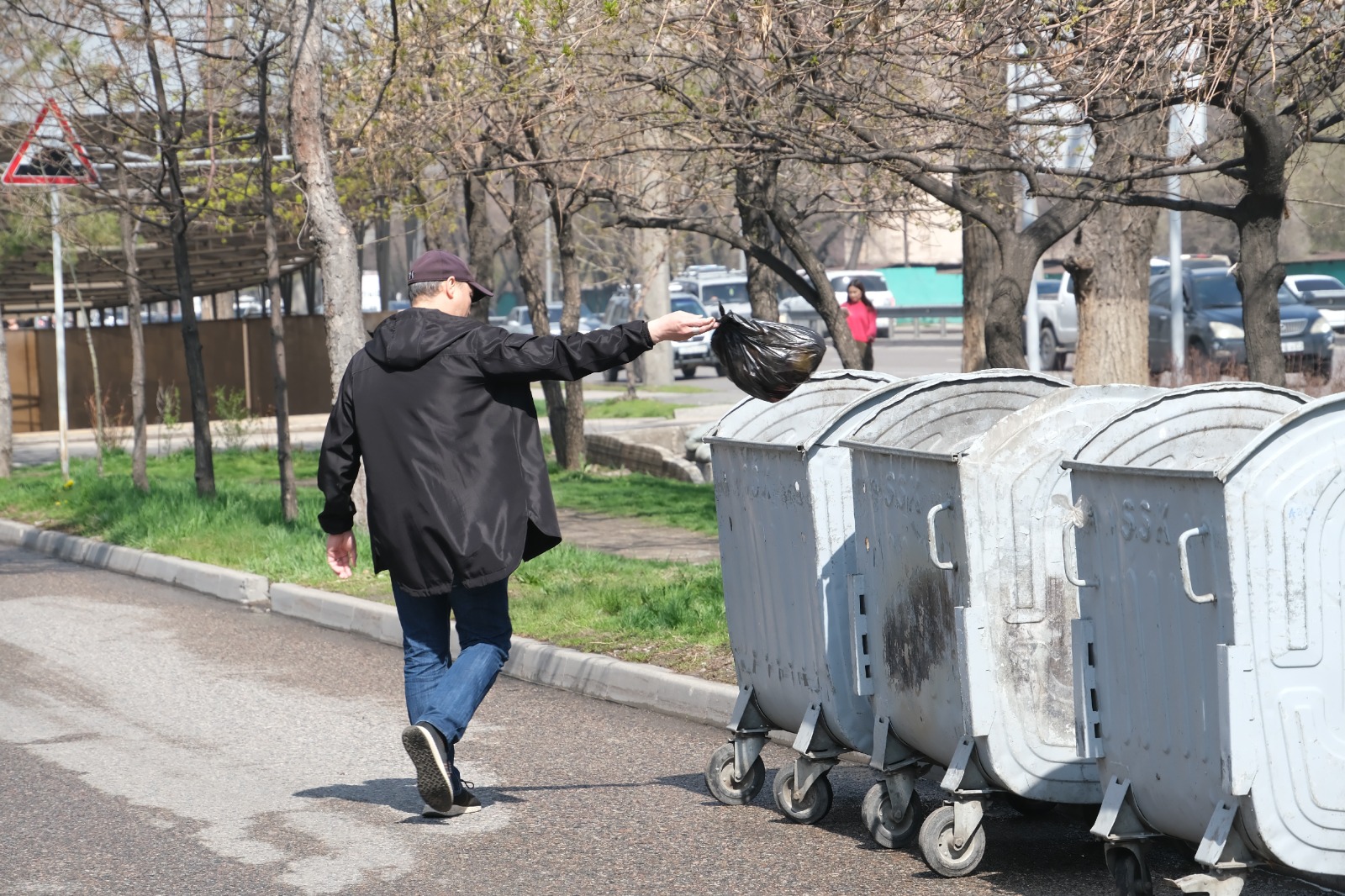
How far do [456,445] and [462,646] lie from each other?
702 mm

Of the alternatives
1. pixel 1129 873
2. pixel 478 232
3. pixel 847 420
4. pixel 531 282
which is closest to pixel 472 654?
pixel 847 420

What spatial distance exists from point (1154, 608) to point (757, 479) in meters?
1.80

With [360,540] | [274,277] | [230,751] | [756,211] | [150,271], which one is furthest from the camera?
[150,271]

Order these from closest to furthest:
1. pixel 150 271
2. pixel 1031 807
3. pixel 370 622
Result: 1. pixel 1031 807
2. pixel 370 622
3. pixel 150 271

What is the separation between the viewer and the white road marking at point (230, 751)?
550 cm

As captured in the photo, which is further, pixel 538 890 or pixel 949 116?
pixel 949 116

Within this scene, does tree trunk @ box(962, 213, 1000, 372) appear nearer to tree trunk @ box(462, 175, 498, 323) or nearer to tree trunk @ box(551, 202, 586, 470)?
tree trunk @ box(551, 202, 586, 470)

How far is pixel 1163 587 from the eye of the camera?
4.25 metres

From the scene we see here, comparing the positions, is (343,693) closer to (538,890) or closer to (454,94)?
(538,890)

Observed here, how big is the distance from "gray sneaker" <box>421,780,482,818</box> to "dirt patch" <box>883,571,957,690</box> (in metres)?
1.52

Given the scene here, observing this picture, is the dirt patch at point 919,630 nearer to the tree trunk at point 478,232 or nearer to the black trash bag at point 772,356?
the black trash bag at point 772,356

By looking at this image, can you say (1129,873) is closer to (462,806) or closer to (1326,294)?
(462,806)

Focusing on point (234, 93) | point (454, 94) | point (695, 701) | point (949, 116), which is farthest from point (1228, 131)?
point (234, 93)

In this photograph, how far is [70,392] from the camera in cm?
2698
